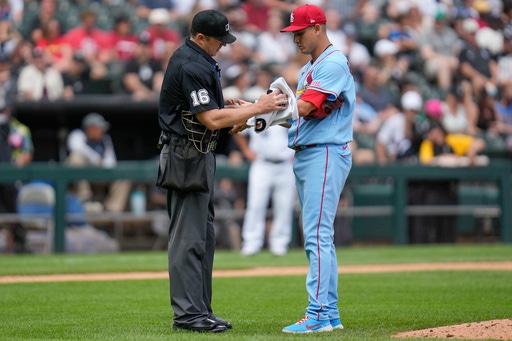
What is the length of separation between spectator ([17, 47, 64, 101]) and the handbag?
9459mm

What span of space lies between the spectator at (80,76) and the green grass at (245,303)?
4.05 meters

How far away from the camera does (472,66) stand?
2033 cm

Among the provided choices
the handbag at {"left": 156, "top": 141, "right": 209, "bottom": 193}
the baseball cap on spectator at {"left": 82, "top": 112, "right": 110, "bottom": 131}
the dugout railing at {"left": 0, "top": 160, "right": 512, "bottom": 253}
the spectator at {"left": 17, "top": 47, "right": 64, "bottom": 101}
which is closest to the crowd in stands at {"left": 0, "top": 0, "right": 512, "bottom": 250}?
the spectator at {"left": 17, "top": 47, "right": 64, "bottom": 101}

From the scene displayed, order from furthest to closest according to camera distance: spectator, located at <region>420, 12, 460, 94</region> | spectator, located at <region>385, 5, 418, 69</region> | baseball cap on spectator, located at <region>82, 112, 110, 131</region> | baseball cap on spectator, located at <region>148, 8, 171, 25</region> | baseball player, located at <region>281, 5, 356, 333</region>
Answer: spectator, located at <region>420, 12, 460, 94</region>, spectator, located at <region>385, 5, 418, 69</region>, baseball cap on spectator, located at <region>148, 8, 171, 25</region>, baseball cap on spectator, located at <region>82, 112, 110, 131</region>, baseball player, located at <region>281, 5, 356, 333</region>

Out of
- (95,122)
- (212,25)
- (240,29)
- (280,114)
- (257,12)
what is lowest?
(280,114)

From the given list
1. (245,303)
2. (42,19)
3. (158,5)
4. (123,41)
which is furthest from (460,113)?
(245,303)

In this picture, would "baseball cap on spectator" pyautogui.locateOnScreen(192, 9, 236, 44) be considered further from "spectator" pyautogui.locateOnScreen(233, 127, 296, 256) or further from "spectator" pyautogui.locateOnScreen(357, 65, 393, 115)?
"spectator" pyautogui.locateOnScreen(357, 65, 393, 115)

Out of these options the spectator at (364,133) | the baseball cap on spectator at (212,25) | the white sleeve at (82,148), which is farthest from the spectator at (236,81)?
the baseball cap on spectator at (212,25)

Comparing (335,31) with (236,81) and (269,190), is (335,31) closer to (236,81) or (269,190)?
(236,81)

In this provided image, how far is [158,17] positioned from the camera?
17328 millimetres

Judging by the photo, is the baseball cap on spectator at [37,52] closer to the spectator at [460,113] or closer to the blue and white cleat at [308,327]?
the spectator at [460,113]

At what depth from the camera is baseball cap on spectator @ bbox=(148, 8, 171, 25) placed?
1720 centimetres

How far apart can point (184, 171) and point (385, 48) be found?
1340 cm

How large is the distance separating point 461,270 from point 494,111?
26.6 ft
